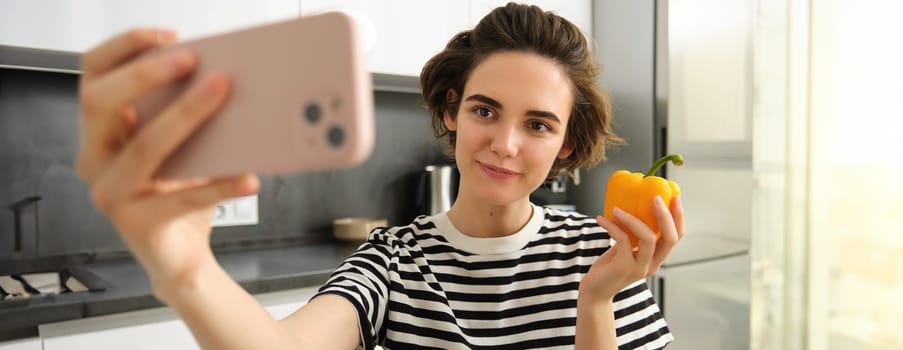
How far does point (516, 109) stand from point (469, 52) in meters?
0.19

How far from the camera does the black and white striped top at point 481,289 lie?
947 mm

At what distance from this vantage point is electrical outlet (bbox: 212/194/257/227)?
1995 mm

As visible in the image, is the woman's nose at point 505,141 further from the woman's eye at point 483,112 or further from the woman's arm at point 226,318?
the woman's arm at point 226,318

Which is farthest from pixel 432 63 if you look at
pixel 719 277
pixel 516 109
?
pixel 719 277

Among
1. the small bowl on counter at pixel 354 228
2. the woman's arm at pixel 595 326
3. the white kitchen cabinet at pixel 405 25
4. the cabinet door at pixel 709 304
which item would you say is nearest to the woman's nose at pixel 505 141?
the woman's arm at pixel 595 326

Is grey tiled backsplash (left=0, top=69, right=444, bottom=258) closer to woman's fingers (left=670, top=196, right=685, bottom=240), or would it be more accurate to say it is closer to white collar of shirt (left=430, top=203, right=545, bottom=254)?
white collar of shirt (left=430, top=203, right=545, bottom=254)

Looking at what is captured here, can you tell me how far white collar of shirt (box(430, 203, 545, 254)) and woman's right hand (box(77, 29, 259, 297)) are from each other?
625 millimetres

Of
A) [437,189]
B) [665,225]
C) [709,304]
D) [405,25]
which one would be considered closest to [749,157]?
[709,304]

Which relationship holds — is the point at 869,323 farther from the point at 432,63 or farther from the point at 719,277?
the point at 432,63

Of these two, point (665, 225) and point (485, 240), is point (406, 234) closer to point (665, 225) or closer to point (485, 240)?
point (485, 240)

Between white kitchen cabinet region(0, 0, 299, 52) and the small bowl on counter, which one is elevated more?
white kitchen cabinet region(0, 0, 299, 52)

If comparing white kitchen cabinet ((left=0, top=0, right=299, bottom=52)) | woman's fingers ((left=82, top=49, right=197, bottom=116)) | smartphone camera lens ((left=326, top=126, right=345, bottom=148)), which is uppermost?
white kitchen cabinet ((left=0, top=0, right=299, bottom=52))

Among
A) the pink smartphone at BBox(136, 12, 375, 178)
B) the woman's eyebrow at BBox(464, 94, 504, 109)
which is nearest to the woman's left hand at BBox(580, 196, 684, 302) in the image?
the woman's eyebrow at BBox(464, 94, 504, 109)

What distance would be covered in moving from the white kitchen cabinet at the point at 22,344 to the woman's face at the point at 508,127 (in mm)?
983
